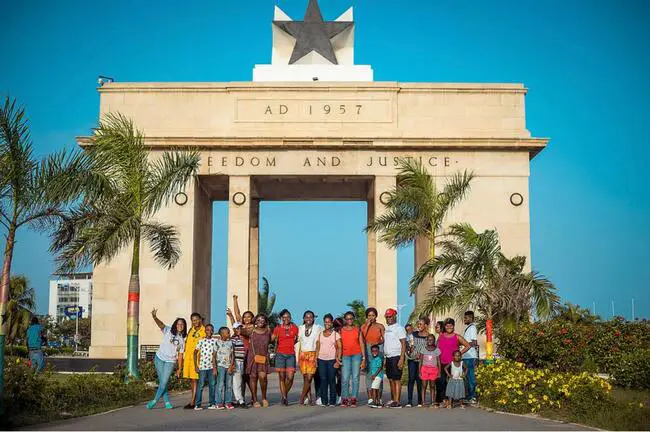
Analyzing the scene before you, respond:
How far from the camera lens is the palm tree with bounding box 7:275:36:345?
43250 mm

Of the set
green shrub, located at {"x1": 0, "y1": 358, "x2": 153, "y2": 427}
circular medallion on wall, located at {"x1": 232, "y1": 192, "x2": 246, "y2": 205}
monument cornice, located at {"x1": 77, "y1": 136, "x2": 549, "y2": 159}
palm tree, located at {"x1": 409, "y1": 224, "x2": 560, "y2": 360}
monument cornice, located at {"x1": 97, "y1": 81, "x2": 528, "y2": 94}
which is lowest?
green shrub, located at {"x1": 0, "y1": 358, "x2": 153, "y2": 427}

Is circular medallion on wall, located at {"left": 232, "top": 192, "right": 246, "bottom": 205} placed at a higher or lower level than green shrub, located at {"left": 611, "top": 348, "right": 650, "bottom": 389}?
higher

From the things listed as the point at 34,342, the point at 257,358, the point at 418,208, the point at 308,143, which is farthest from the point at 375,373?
the point at 308,143

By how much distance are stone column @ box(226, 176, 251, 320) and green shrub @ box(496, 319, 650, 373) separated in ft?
45.5

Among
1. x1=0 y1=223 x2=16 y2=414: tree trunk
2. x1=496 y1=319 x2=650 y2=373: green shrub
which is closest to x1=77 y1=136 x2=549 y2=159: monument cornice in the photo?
x1=496 y1=319 x2=650 y2=373: green shrub

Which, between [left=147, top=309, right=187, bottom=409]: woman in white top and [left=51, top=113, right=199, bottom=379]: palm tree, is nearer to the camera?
[left=147, top=309, right=187, bottom=409]: woman in white top

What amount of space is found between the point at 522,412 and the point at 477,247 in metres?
9.19

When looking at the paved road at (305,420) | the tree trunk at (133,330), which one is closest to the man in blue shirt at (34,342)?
the tree trunk at (133,330)

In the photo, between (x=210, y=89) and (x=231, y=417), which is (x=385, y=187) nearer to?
(x=210, y=89)

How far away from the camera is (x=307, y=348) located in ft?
58.1

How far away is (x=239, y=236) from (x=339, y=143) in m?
5.68

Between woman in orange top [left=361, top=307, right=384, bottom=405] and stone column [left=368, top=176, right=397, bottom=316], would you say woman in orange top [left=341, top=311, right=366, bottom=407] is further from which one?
stone column [left=368, top=176, right=397, bottom=316]

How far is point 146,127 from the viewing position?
36.0m

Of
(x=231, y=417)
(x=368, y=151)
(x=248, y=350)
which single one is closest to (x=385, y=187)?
(x=368, y=151)
